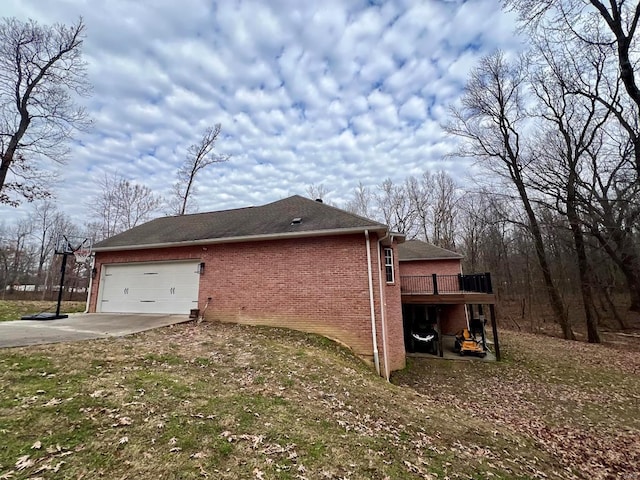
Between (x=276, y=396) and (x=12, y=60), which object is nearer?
(x=276, y=396)

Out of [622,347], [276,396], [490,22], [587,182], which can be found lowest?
[622,347]

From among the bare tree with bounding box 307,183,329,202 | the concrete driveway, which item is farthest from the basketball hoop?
the bare tree with bounding box 307,183,329,202

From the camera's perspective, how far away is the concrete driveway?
6786 millimetres

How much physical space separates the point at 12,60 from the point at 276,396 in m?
17.7

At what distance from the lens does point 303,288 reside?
31.3ft

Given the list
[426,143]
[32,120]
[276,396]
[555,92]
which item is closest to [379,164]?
[426,143]

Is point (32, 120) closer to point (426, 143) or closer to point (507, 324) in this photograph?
point (426, 143)

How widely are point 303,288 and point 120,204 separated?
22475 millimetres

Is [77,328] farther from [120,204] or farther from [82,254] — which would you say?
[120,204]

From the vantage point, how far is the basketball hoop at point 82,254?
1065 cm

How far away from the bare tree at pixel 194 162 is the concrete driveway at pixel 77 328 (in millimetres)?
13834

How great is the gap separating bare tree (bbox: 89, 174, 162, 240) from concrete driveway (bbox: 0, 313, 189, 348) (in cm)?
1658

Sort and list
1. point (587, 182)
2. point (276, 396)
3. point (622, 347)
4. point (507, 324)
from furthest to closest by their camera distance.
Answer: point (507, 324) < point (587, 182) < point (622, 347) < point (276, 396)

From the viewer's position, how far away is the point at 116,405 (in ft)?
12.5
